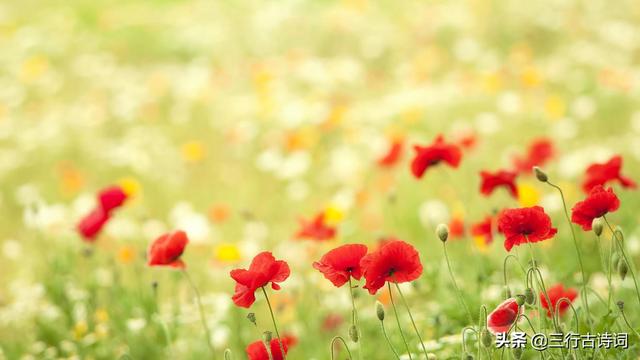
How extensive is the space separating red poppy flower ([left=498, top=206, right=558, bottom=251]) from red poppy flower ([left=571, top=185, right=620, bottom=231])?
82 mm

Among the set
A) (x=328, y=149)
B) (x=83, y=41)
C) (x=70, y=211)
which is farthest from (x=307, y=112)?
(x=83, y=41)

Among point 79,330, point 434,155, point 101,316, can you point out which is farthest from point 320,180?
point 434,155

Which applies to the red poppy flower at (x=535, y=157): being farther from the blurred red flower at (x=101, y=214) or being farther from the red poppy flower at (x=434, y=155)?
the blurred red flower at (x=101, y=214)

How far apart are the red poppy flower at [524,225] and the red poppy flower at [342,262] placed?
1.08 feet

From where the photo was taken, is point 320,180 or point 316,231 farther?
point 320,180

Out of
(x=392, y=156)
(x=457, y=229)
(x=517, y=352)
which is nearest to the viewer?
(x=517, y=352)

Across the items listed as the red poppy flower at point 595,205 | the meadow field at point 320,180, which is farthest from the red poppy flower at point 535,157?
the red poppy flower at point 595,205

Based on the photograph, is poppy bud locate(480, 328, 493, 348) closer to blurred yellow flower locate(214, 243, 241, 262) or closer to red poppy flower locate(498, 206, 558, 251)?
red poppy flower locate(498, 206, 558, 251)

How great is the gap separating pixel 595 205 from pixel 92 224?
1.69m

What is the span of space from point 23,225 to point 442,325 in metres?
2.93

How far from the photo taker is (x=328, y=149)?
203 inches

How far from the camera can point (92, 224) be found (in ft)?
8.97

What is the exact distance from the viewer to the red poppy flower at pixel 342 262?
173 centimetres

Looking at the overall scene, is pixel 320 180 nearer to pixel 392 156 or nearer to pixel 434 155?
pixel 392 156
